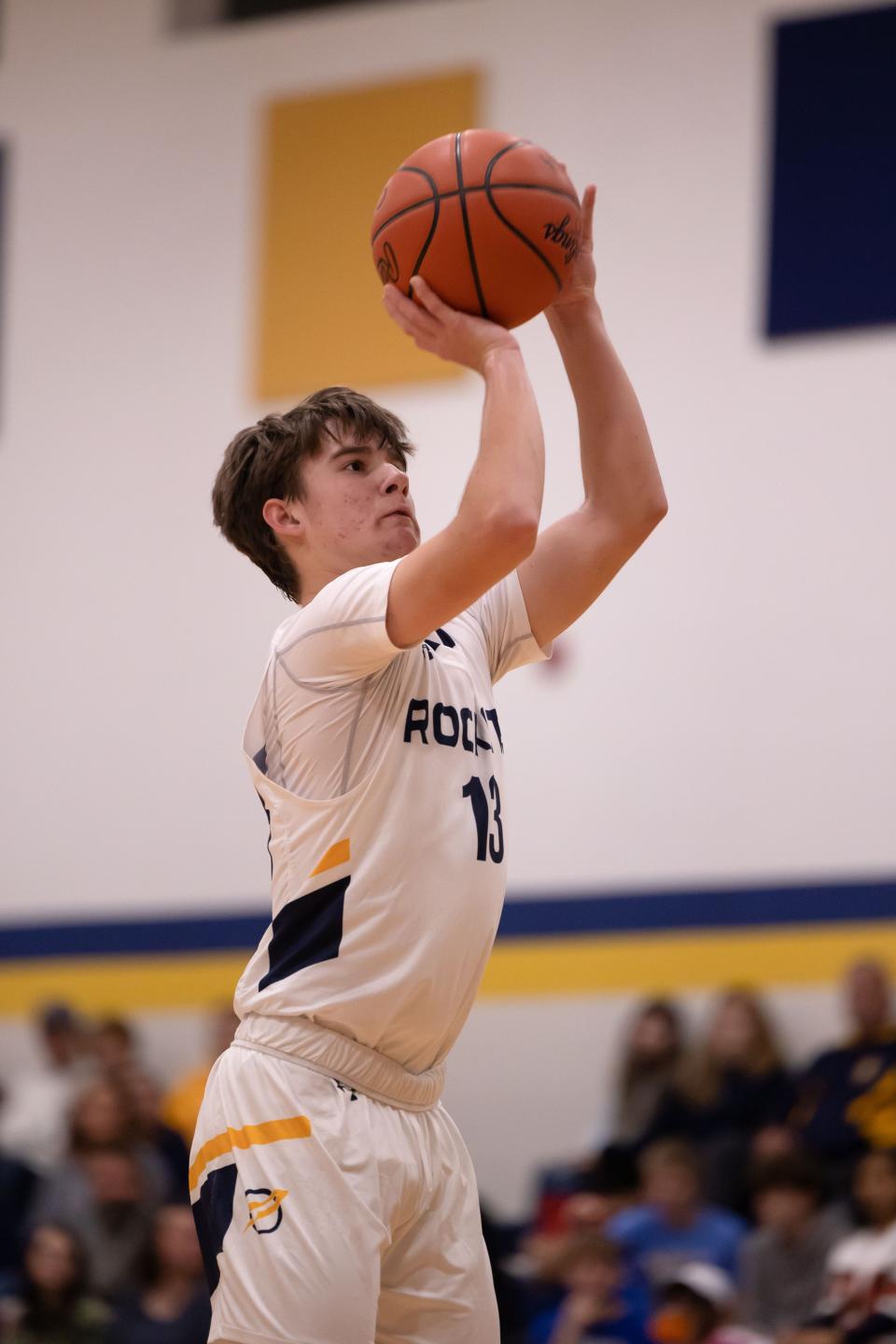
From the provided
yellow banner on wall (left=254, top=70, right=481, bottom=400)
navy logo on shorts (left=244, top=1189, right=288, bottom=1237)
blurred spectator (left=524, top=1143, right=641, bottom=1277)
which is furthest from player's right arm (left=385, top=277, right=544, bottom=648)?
yellow banner on wall (left=254, top=70, right=481, bottom=400)

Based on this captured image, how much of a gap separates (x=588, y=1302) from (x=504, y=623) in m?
5.24

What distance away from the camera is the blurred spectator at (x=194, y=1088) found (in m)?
12.2

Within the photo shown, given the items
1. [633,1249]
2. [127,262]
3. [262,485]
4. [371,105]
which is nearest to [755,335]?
[371,105]

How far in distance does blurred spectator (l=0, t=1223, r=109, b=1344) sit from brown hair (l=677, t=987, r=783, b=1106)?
3460 millimetres

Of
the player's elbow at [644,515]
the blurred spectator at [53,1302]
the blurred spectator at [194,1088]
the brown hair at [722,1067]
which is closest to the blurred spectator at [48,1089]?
the blurred spectator at [194,1088]

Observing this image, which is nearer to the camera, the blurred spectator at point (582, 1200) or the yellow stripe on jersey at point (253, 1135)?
the yellow stripe on jersey at point (253, 1135)

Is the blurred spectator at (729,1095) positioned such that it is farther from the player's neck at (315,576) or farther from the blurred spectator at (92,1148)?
the player's neck at (315,576)

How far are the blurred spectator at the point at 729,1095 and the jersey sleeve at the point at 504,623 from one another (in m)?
6.43

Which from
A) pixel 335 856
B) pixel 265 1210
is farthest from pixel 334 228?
pixel 265 1210

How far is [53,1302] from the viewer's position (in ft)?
32.2

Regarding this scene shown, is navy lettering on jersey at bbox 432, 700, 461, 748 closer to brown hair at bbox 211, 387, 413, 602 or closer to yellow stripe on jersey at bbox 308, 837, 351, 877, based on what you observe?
yellow stripe on jersey at bbox 308, 837, 351, 877

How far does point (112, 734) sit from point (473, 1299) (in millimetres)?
10141

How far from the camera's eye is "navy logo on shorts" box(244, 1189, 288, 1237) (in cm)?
374

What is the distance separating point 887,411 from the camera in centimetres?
1178
